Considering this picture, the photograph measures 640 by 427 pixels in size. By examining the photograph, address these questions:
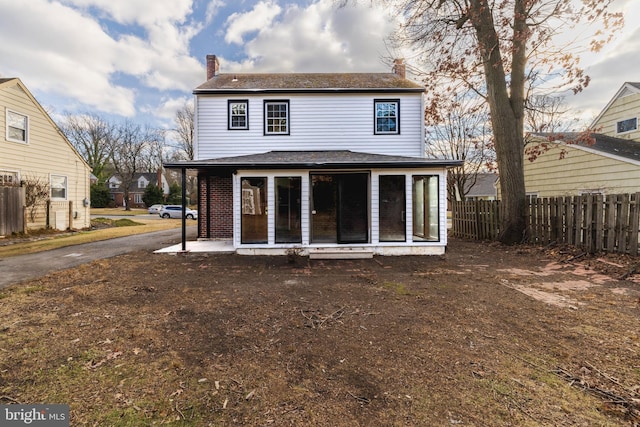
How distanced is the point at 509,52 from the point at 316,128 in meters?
7.72

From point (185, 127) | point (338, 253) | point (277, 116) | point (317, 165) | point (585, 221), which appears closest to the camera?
point (585, 221)

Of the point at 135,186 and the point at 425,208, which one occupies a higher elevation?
the point at 135,186

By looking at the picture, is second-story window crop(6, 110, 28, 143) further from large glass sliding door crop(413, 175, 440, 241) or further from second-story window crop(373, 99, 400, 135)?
large glass sliding door crop(413, 175, 440, 241)

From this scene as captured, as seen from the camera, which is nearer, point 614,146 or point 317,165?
point 317,165

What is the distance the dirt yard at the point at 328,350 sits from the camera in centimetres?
233

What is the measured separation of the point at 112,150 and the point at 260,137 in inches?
1763

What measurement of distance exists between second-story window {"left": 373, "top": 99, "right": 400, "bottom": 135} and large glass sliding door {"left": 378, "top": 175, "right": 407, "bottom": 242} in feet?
11.3

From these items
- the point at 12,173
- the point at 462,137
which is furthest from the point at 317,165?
the point at 12,173

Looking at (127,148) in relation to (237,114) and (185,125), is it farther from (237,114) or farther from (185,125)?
(237,114)

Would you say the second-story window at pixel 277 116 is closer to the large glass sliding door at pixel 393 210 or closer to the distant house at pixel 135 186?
the large glass sliding door at pixel 393 210

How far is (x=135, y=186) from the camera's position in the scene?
54625 millimetres

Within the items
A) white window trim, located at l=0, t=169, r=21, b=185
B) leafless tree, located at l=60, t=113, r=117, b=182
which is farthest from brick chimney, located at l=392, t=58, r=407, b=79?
leafless tree, located at l=60, t=113, r=117, b=182

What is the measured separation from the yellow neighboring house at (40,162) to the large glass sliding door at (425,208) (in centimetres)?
1683

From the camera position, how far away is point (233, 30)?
1485 centimetres
